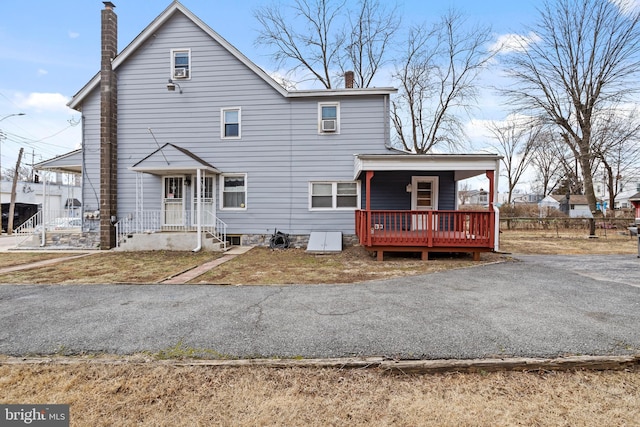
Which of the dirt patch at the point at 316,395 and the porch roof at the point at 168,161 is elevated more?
the porch roof at the point at 168,161

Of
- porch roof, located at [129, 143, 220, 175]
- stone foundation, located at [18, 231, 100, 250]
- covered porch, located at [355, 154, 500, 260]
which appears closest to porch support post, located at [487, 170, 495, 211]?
covered porch, located at [355, 154, 500, 260]

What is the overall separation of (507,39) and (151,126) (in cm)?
2369

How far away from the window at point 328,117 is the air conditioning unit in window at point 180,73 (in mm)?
5600

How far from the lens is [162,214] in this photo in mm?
12812

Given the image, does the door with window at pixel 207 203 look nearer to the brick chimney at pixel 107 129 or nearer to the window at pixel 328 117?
the brick chimney at pixel 107 129

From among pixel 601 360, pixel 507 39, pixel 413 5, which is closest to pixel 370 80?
pixel 413 5

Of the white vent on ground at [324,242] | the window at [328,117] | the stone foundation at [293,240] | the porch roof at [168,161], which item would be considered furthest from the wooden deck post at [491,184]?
the porch roof at [168,161]

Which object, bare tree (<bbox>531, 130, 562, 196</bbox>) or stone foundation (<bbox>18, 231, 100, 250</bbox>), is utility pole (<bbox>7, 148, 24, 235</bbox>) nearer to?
stone foundation (<bbox>18, 231, 100, 250</bbox>)

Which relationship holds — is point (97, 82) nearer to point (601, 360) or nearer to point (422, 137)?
point (601, 360)

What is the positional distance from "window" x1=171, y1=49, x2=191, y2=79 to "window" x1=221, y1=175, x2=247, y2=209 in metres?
4.50

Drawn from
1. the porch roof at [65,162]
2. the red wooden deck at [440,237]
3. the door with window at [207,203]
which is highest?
the porch roof at [65,162]

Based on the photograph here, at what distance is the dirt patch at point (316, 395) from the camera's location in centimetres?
238

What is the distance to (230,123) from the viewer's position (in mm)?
12852

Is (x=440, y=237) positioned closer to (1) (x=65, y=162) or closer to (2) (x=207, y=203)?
(2) (x=207, y=203)
